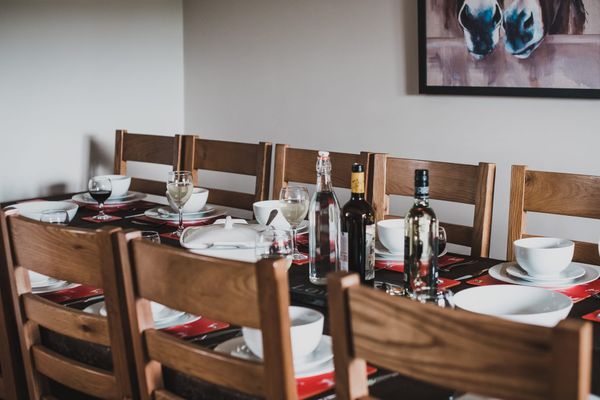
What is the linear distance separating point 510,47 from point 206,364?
7.71 ft

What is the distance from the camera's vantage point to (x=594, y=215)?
81.0 inches

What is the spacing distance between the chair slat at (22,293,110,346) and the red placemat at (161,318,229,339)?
140 mm

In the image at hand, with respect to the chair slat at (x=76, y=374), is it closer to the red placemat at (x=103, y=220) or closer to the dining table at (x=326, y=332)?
the dining table at (x=326, y=332)

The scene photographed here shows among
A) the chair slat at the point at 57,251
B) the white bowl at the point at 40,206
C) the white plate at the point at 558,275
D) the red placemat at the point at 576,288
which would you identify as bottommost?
the red placemat at the point at 576,288

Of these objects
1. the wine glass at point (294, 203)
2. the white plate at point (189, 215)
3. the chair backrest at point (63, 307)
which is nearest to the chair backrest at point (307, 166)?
the white plate at point (189, 215)

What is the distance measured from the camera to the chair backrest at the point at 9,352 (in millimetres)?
1732

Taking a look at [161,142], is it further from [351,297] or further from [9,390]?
[351,297]

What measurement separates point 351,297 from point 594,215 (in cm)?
127

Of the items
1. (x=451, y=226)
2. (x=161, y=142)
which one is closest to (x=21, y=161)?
(x=161, y=142)

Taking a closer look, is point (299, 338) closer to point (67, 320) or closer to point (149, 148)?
point (67, 320)

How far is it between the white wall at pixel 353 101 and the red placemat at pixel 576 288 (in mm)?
1360

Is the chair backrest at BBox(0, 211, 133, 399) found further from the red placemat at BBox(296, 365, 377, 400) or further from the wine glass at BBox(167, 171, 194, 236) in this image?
the wine glass at BBox(167, 171, 194, 236)

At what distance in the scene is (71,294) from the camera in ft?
5.99

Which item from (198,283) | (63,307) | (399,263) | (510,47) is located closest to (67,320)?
(63,307)
